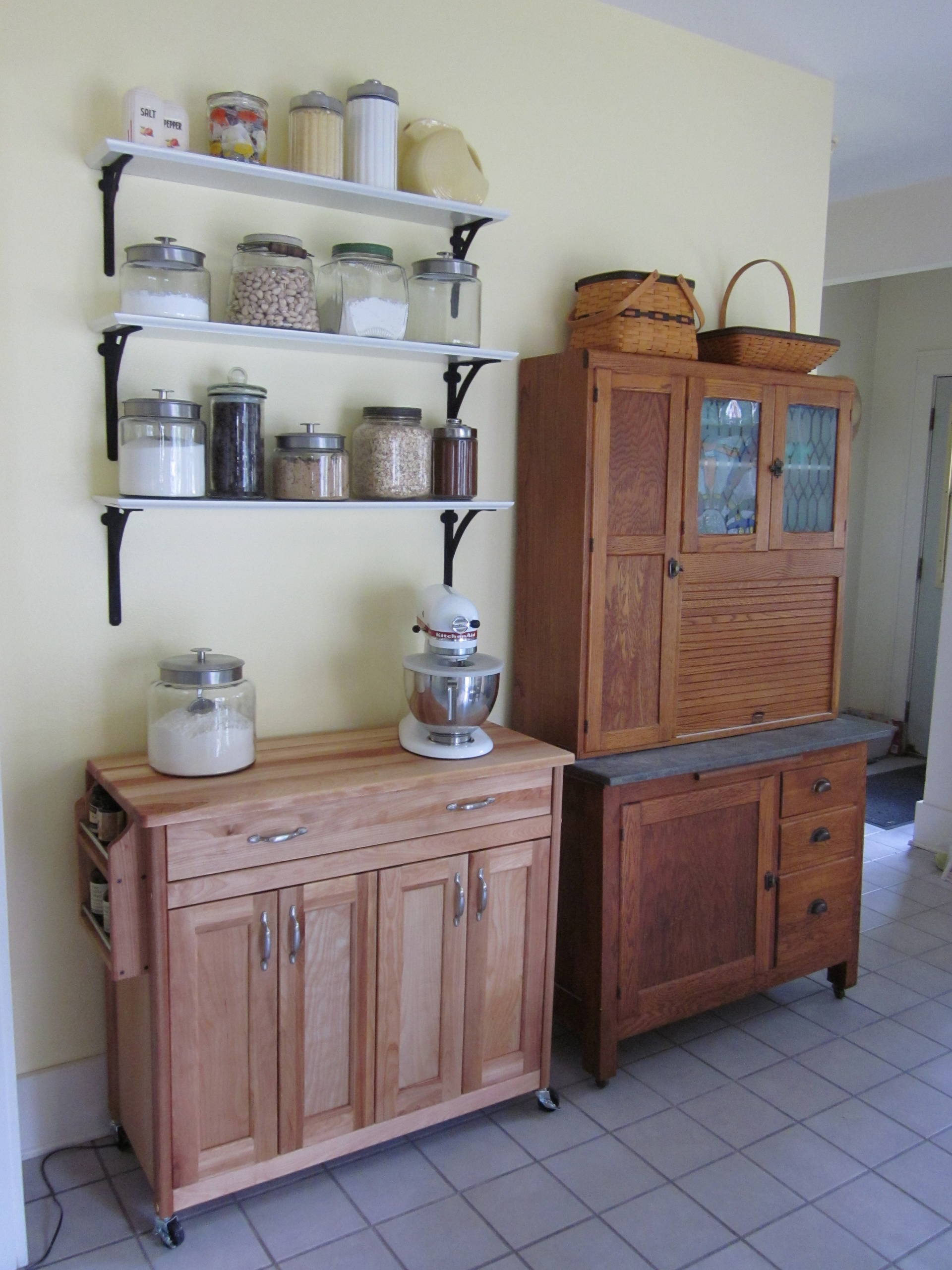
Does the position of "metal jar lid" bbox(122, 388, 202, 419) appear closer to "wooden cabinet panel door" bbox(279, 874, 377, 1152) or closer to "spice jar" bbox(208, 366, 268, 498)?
"spice jar" bbox(208, 366, 268, 498)

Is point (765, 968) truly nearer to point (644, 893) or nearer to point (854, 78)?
point (644, 893)

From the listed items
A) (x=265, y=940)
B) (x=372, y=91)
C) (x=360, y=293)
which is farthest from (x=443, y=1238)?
(x=372, y=91)

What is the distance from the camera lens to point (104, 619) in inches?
87.3

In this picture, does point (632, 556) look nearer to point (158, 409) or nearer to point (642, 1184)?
point (158, 409)

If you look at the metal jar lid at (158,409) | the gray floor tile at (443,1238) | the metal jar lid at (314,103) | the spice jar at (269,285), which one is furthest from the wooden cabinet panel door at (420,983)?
the metal jar lid at (314,103)

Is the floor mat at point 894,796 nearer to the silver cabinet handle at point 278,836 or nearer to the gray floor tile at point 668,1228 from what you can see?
the gray floor tile at point 668,1228

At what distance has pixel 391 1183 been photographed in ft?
7.21

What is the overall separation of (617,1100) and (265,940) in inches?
40.7

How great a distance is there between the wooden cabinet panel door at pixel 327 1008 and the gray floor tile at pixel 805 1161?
88cm

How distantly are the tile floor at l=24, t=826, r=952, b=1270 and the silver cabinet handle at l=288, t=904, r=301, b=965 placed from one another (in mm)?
524

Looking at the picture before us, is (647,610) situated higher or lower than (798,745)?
higher

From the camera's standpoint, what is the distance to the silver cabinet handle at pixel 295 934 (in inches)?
80.7

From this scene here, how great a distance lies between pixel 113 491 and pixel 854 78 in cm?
249

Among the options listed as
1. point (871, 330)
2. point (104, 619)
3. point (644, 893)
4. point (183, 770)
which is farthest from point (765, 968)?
point (871, 330)
